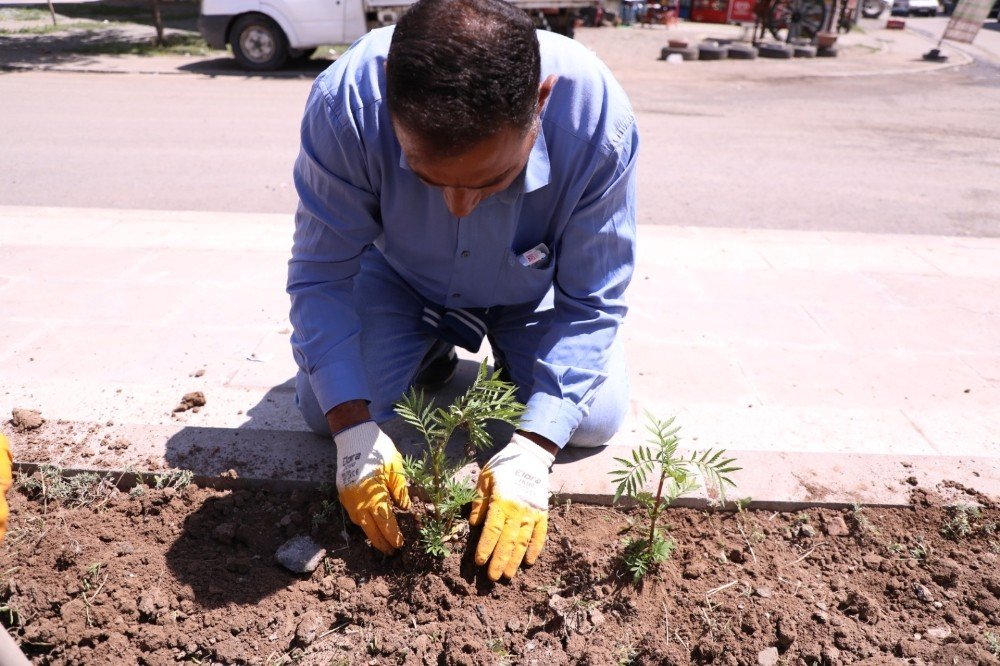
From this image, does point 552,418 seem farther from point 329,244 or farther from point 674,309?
A: point 674,309

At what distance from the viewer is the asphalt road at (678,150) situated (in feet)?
19.3

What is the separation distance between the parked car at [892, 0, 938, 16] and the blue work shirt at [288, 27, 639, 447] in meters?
37.8

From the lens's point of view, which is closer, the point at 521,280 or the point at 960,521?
the point at 960,521

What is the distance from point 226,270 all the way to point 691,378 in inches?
101

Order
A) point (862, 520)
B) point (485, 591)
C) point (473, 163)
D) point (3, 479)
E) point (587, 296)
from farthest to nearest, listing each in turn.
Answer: point (587, 296) → point (862, 520) → point (485, 591) → point (473, 163) → point (3, 479)

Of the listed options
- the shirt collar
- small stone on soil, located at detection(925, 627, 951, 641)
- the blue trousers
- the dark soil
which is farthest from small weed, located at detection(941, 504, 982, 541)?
the shirt collar

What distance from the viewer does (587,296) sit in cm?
263

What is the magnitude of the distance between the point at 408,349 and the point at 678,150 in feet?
18.3

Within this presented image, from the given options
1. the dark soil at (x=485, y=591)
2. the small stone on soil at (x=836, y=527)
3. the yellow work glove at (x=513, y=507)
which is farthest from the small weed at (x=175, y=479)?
the small stone on soil at (x=836, y=527)

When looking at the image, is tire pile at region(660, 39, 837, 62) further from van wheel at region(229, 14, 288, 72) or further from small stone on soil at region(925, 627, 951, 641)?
small stone on soil at region(925, 627, 951, 641)

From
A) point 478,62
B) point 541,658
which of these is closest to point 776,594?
point 541,658

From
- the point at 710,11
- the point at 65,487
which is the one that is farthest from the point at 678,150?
the point at 710,11

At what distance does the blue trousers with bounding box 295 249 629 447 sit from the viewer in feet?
9.07

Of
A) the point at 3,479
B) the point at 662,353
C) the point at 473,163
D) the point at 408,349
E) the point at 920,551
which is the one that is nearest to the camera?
the point at 3,479
